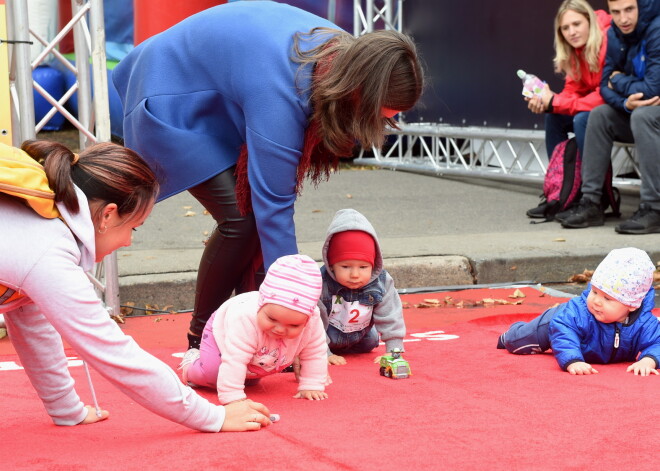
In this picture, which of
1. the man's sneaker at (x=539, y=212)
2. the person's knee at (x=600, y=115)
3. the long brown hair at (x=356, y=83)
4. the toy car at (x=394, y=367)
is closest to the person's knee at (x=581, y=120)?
the person's knee at (x=600, y=115)

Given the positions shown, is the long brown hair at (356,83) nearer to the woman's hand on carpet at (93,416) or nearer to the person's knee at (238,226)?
the person's knee at (238,226)

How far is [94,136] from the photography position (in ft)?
17.6

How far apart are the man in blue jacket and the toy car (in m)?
3.69

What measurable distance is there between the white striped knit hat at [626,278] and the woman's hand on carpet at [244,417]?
65.0 inches

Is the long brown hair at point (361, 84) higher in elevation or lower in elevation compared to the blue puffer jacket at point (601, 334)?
higher

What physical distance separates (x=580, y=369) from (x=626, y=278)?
414mm

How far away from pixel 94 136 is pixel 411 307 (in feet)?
6.54

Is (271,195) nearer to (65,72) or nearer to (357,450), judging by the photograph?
(357,450)

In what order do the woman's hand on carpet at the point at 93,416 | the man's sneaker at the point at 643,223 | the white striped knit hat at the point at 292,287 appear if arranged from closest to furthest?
1. the woman's hand on carpet at the point at 93,416
2. the white striped knit hat at the point at 292,287
3. the man's sneaker at the point at 643,223

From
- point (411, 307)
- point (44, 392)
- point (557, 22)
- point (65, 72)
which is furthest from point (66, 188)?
point (65, 72)

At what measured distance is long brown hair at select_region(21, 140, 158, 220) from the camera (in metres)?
2.86

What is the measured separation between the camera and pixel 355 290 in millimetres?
4395

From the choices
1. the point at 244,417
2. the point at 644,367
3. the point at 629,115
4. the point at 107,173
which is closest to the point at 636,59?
the point at 629,115

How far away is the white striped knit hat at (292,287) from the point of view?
346cm
